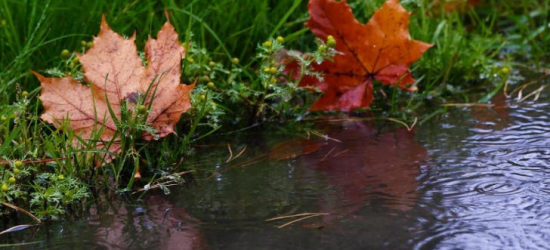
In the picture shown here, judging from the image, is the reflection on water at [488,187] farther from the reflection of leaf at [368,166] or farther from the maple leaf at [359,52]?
the maple leaf at [359,52]

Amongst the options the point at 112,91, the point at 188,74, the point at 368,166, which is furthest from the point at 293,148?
the point at 112,91

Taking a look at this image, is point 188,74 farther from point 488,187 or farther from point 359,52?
point 488,187

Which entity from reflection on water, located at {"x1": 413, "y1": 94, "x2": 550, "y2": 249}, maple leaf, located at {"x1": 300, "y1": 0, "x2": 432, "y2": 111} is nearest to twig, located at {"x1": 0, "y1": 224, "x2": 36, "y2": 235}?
reflection on water, located at {"x1": 413, "y1": 94, "x2": 550, "y2": 249}

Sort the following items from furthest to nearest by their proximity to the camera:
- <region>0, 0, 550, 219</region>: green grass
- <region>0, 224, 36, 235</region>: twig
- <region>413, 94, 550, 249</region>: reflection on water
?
1. <region>0, 0, 550, 219</region>: green grass
2. <region>0, 224, 36, 235</region>: twig
3. <region>413, 94, 550, 249</region>: reflection on water

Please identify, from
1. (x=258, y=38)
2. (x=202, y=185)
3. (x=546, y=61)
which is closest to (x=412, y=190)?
(x=202, y=185)

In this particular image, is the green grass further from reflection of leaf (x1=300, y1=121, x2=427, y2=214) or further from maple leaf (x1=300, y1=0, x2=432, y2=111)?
reflection of leaf (x1=300, y1=121, x2=427, y2=214)

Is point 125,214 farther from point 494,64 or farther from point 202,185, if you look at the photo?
point 494,64
